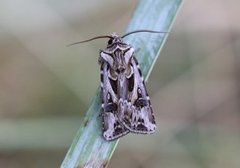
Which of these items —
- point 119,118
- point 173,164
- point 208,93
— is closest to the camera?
point 119,118

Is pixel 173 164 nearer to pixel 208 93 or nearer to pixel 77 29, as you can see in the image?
pixel 208 93

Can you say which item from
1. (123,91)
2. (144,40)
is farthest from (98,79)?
(144,40)

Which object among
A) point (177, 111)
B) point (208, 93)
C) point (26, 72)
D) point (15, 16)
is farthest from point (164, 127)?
point (15, 16)

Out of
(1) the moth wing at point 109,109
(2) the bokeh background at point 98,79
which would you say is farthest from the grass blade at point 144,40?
(2) the bokeh background at point 98,79

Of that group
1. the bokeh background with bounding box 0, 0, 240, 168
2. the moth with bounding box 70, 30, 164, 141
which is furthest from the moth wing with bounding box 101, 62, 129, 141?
the bokeh background with bounding box 0, 0, 240, 168

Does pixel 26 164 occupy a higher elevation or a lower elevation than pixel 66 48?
lower

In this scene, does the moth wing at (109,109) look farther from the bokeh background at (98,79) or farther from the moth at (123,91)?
the bokeh background at (98,79)

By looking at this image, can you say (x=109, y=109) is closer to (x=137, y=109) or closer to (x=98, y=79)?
(x=137, y=109)
